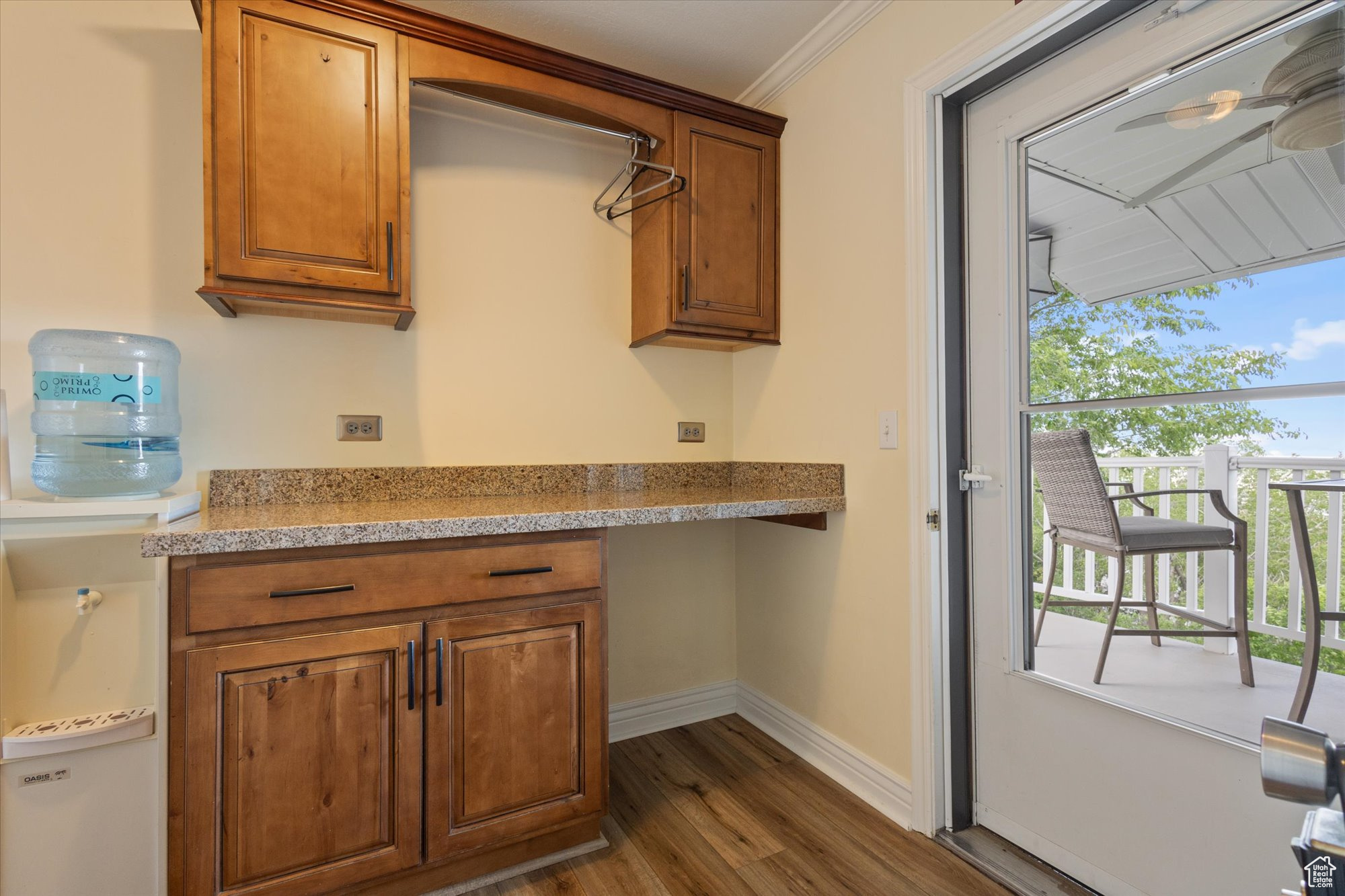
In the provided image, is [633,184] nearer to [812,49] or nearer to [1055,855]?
[812,49]

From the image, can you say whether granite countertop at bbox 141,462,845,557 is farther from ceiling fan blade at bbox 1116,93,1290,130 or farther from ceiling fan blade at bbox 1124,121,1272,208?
ceiling fan blade at bbox 1116,93,1290,130

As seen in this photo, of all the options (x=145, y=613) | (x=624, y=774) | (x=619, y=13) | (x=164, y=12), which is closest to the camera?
(x=145, y=613)

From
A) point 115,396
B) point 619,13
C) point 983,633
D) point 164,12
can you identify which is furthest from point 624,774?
point 164,12

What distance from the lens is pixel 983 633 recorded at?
5.74ft

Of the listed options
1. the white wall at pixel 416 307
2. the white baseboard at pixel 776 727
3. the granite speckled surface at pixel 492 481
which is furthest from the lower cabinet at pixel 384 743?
the white wall at pixel 416 307

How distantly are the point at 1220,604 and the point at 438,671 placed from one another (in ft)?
5.57

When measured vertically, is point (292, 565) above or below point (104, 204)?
below

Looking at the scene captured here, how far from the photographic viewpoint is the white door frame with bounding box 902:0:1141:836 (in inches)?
68.5

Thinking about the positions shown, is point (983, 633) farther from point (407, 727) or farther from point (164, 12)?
point (164, 12)

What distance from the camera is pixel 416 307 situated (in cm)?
206

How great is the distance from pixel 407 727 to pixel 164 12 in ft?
6.75

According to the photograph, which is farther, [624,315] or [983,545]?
[624,315]

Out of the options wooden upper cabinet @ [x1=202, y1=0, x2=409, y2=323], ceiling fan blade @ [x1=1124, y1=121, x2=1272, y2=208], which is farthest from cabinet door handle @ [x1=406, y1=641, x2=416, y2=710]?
ceiling fan blade @ [x1=1124, y1=121, x2=1272, y2=208]

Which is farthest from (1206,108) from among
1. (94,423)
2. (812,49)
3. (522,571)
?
(94,423)
